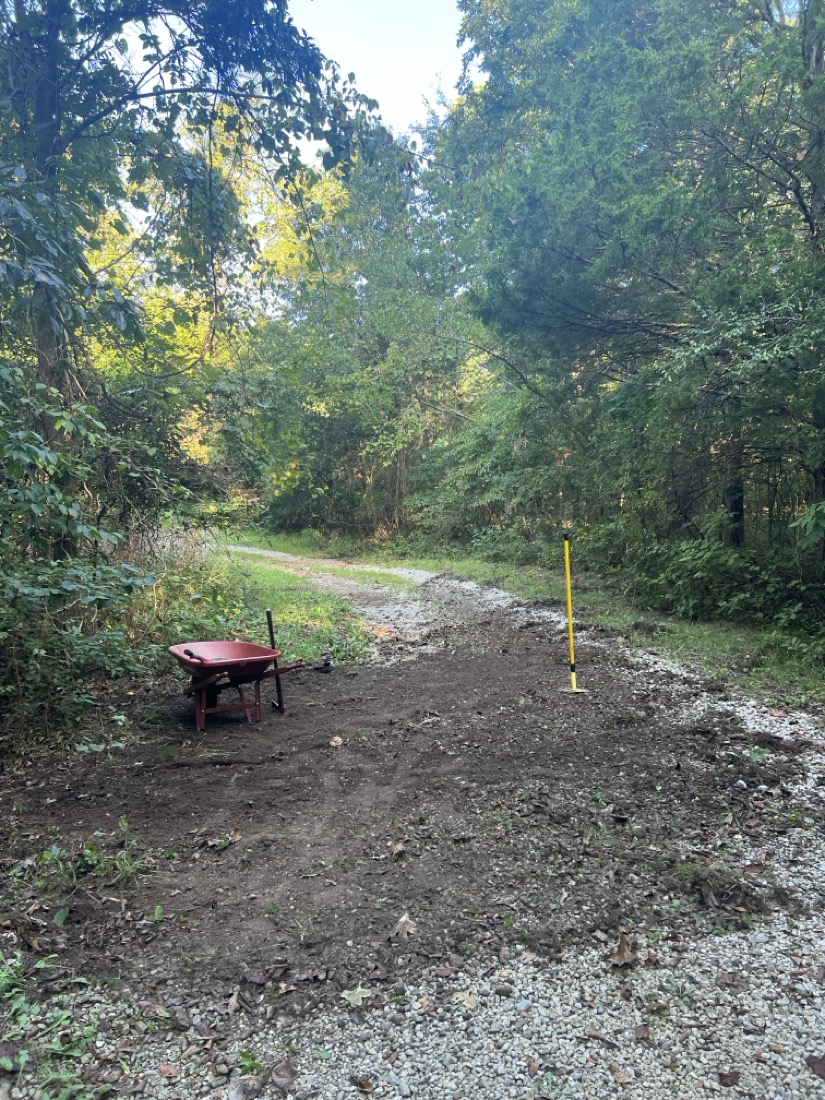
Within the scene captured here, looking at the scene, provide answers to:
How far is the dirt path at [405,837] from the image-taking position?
243 cm

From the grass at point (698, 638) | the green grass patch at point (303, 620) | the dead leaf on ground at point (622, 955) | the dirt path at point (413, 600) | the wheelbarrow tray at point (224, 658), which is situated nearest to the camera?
the dead leaf on ground at point (622, 955)

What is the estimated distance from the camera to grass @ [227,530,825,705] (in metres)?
5.40

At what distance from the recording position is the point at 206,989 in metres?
2.24

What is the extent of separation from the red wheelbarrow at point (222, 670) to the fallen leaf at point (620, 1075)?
3.19 m

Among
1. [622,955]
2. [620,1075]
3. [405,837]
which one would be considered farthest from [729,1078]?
[405,837]

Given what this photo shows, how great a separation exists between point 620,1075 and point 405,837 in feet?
5.02

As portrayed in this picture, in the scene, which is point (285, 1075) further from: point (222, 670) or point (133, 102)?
point (133, 102)

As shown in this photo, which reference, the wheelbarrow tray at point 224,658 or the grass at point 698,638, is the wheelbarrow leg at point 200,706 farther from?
the grass at point 698,638

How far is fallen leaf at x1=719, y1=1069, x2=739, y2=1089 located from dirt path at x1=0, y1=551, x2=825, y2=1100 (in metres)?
0.47

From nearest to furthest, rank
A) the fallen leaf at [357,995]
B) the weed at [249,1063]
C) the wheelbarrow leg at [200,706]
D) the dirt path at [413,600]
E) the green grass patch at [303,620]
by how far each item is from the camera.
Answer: the weed at [249,1063] < the fallen leaf at [357,995] < the wheelbarrow leg at [200,706] < the green grass patch at [303,620] < the dirt path at [413,600]

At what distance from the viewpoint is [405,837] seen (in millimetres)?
3246

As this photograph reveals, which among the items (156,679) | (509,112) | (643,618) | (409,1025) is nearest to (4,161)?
(156,679)

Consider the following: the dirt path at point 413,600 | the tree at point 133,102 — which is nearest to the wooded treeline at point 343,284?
the tree at point 133,102

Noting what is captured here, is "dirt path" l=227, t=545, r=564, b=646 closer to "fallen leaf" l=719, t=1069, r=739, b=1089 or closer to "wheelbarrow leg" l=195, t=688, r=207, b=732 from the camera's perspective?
"wheelbarrow leg" l=195, t=688, r=207, b=732
